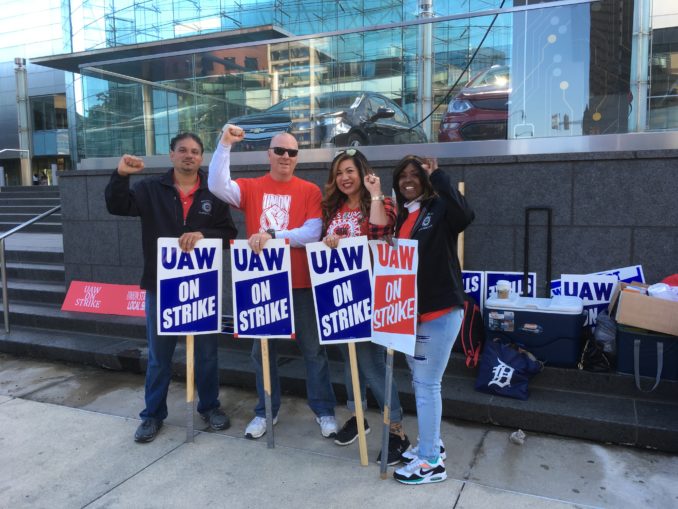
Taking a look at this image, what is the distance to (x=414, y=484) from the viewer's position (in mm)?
3117

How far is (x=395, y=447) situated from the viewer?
11.2 ft

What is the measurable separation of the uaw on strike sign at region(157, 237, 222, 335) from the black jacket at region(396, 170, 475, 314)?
1524 mm

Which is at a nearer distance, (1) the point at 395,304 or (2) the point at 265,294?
(1) the point at 395,304

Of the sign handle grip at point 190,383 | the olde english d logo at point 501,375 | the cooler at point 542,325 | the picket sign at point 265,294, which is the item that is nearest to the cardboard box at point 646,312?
the cooler at point 542,325

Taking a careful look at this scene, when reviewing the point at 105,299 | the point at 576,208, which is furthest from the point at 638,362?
the point at 105,299

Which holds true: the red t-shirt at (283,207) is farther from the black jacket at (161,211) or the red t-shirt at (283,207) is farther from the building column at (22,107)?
the building column at (22,107)

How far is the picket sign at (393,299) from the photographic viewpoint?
119 inches

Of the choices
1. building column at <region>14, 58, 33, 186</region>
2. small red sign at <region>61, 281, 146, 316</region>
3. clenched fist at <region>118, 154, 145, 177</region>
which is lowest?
small red sign at <region>61, 281, 146, 316</region>

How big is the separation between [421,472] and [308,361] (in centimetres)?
107

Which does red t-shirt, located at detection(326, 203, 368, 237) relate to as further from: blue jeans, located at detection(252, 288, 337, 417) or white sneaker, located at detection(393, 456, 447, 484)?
white sneaker, located at detection(393, 456, 447, 484)

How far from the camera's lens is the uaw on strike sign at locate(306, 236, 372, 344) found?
11.1 feet

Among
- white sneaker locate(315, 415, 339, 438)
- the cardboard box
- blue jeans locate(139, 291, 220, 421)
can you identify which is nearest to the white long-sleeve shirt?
blue jeans locate(139, 291, 220, 421)

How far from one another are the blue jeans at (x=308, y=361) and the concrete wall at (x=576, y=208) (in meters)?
1.87

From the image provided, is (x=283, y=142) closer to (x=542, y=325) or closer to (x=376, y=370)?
(x=376, y=370)
